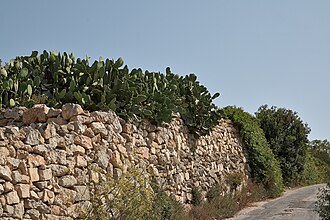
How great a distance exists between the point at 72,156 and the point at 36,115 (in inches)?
55.4

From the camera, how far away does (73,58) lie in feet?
41.9

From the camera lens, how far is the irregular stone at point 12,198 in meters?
8.07

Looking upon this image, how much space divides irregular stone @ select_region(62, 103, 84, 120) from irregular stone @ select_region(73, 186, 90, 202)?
1.63 m

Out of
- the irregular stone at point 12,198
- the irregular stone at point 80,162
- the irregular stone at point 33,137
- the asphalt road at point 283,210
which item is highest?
the irregular stone at point 33,137

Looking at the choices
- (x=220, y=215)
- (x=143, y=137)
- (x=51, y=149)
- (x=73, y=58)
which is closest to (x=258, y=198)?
(x=220, y=215)

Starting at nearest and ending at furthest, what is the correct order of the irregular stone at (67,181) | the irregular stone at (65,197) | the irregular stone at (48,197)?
the irregular stone at (48,197), the irregular stone at (65,197), the irregular stone at (67,181)

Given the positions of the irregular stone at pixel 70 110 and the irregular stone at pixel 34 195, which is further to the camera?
the irregular stone at pixel 70 110

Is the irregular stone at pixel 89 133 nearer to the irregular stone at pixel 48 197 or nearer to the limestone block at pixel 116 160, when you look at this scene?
the limestone block at pixel 116 160

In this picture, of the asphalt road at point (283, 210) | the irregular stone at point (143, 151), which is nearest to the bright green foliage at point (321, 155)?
the asphalt road at point (283, 210)

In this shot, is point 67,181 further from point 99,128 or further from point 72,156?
point 99,128

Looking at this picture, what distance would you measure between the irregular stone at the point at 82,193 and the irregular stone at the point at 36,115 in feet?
5.80

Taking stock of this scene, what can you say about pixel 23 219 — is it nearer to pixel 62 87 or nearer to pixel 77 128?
pixel 77 128

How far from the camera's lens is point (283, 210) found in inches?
647

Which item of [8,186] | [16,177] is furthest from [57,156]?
[8,186]
